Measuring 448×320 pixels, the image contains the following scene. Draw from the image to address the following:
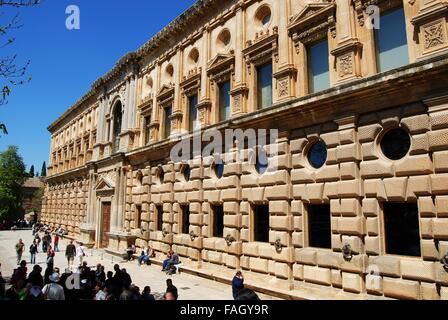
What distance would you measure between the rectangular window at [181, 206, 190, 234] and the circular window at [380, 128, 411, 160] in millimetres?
11460

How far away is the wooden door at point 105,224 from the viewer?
28.7 meters

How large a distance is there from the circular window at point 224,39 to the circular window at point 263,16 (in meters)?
2.19

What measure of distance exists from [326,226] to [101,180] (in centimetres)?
2151

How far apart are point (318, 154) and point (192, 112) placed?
9850 millimetres

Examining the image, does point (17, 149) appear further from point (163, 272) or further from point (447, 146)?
point (447, 146)

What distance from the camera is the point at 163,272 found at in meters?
19.3

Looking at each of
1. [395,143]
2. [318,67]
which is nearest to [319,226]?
[395,143]

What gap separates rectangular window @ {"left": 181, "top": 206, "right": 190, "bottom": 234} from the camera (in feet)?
65.5

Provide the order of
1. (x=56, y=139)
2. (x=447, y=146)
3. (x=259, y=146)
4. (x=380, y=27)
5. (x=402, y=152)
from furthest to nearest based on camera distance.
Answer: (x=56, y=139) < (x=259, y=146) < (x=380, y=27) < (x=402, y=152) < (x=447, y=146)

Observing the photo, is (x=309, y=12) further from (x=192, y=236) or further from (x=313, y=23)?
(x=192, y=236)

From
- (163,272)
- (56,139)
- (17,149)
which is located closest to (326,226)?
(163,272)

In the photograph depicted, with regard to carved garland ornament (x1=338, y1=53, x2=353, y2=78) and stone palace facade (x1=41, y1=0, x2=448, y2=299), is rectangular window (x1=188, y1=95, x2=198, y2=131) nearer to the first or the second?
stone palace facade (x1=41, y1=0, x2=448, y2=299)

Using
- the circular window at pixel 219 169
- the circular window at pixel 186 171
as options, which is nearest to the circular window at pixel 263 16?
the circular window at pixel 219 169

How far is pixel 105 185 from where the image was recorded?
94.9 feet
